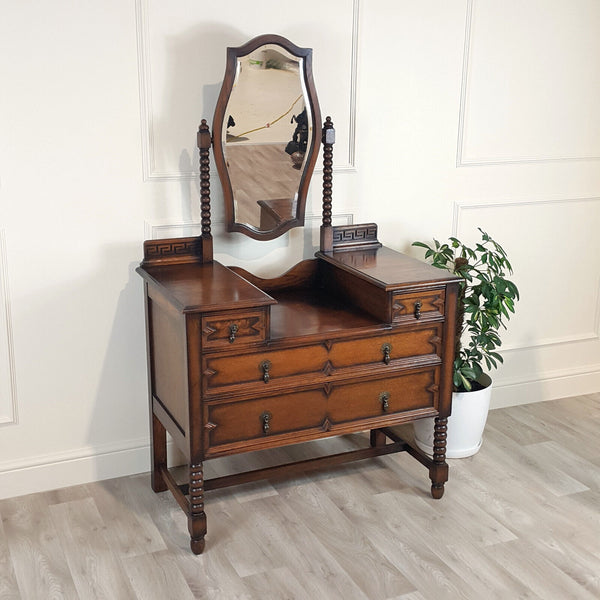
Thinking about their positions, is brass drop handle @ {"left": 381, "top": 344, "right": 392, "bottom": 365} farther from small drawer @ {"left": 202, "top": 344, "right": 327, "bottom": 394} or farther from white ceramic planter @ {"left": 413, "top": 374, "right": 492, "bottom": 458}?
white ceramic planter @ {"left": 413, "top": 374, "right": 492, "bottom": 458}

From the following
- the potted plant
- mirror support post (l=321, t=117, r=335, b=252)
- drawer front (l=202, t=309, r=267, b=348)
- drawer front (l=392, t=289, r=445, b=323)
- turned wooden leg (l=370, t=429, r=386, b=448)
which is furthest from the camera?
turned wooden leg (l=370, t=429, r=386, b=448)

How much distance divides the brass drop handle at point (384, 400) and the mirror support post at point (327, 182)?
23.7 inches

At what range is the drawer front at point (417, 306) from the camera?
8.84ft

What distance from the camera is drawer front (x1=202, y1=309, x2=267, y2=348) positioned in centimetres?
244

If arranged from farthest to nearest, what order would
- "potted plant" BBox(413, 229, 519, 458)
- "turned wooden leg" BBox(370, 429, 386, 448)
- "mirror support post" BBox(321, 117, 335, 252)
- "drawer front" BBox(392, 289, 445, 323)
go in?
"turned wooden leg" BBox(370, 429, 386, 448), "potted plant" BBox(413, 229, 519, 458), "mirror support post" BBox(321, 117, 335, 252), "drawer front" BBox(392, 289, 445, 323)

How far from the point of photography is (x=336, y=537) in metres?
2.72

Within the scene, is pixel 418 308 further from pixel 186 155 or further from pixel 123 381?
pixel 123 381

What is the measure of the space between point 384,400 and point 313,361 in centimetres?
32

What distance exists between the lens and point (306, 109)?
2.89 meters

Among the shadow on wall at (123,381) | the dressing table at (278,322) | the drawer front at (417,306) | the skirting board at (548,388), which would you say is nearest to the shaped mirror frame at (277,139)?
the dressing table at (278,322)

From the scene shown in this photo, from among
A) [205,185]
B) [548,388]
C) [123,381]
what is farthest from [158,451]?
[548,388]

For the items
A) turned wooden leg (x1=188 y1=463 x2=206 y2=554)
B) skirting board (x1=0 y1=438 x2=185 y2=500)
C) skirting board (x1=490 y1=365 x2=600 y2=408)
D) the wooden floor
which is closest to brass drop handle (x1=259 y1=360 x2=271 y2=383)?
turned wooden leg (x1=188 y1=463 x2=206 y2=554)

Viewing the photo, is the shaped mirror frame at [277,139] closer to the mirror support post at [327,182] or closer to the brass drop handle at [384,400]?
the mirror support post at [327,182]

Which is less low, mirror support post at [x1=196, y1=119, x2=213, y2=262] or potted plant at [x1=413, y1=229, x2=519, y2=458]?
mirror support post at [x1=196, y1=119, x2=213, y2=262]
